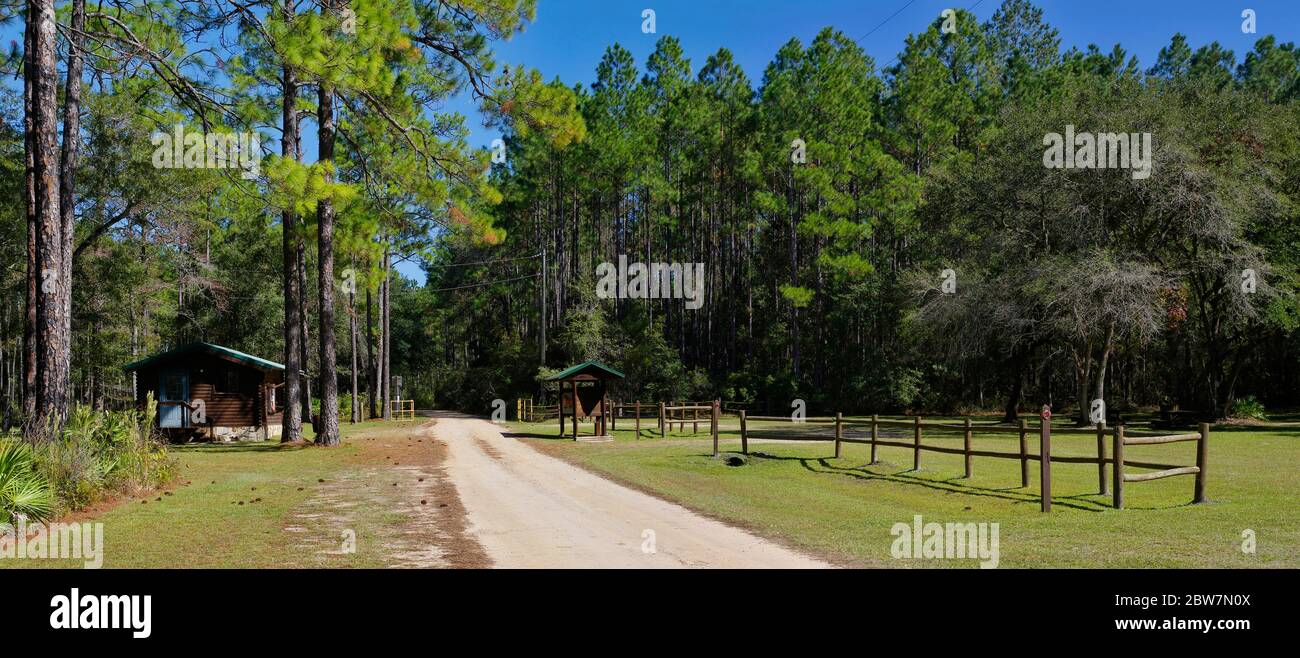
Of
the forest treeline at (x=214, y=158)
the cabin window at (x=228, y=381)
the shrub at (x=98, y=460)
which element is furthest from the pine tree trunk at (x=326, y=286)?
the shrub at (x=98, y=460)

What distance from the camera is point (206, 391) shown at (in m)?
27.8

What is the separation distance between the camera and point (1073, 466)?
63.3ft

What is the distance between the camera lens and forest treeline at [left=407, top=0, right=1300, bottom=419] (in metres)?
29.6

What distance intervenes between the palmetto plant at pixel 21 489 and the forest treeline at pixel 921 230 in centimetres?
2737

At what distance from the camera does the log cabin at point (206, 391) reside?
2705cm

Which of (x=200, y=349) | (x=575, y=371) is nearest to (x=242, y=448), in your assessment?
(x=200, y=349)

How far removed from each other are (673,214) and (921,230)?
65.8 feet

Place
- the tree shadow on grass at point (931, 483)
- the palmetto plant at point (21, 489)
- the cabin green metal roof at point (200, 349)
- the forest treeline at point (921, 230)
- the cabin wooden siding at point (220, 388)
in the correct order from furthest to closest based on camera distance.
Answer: the forest treeline at point (921, 230), the cabin wooden siding at point (220, 388), the cabin green metal roof at point (200, 349), the tree shadow on grass at point (931, 483), the palmetto plant at point (21, 489)

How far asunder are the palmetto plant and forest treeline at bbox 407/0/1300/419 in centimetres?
2737

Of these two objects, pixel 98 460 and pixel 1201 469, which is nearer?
pixel 1201 469

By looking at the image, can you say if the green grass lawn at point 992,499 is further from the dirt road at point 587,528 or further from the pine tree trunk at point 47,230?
the pine tree trunk at point 47,230

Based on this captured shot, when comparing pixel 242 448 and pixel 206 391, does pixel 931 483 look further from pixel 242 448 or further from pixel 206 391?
pixel 206 391
